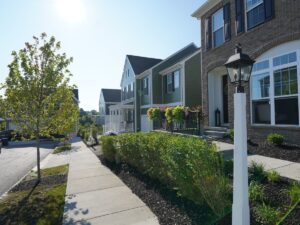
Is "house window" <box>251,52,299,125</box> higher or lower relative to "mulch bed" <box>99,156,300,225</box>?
higher

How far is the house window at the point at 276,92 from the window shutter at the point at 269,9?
5.80 feet

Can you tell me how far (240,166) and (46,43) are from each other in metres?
7.69

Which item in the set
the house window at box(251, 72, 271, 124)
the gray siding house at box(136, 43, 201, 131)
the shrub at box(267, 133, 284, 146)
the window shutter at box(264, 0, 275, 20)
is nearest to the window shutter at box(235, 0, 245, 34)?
the window shutter at box(264, 0, 275, 20)

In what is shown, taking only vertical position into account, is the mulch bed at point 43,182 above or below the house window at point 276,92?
below

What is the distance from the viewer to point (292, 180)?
15.5 ft

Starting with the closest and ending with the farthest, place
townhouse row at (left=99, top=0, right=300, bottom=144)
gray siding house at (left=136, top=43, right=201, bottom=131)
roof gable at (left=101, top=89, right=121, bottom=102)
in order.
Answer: townhouse row at (left=99, top=0, right=300, bottom=144) < gray siding house at (left=136, top=43, right=201, bottom=131) < roof gable at (left=101, top=89, right=121, bottom=102)

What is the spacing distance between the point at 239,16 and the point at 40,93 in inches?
366

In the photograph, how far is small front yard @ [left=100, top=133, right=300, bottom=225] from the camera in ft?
12.3

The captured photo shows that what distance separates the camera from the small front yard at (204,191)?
376cm

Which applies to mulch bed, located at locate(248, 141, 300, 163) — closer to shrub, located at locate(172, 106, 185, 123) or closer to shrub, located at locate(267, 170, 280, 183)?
shrub, located at locate(267, 170, 280, 183)

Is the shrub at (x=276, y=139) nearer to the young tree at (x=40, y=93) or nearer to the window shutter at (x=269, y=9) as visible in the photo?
the window shutter at (x=269, y=9)

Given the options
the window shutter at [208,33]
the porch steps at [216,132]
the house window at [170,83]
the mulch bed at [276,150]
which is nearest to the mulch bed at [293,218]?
the mulch bed at [276,150]

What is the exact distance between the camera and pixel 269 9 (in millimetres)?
9352

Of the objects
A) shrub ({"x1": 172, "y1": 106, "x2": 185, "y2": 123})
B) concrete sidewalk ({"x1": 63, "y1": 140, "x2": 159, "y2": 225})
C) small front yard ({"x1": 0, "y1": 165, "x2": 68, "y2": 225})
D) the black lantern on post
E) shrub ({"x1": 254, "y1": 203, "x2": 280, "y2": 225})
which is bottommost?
small front yard ({"x1": 0, "y1": 165, "x2": 68, "y2": 225})
